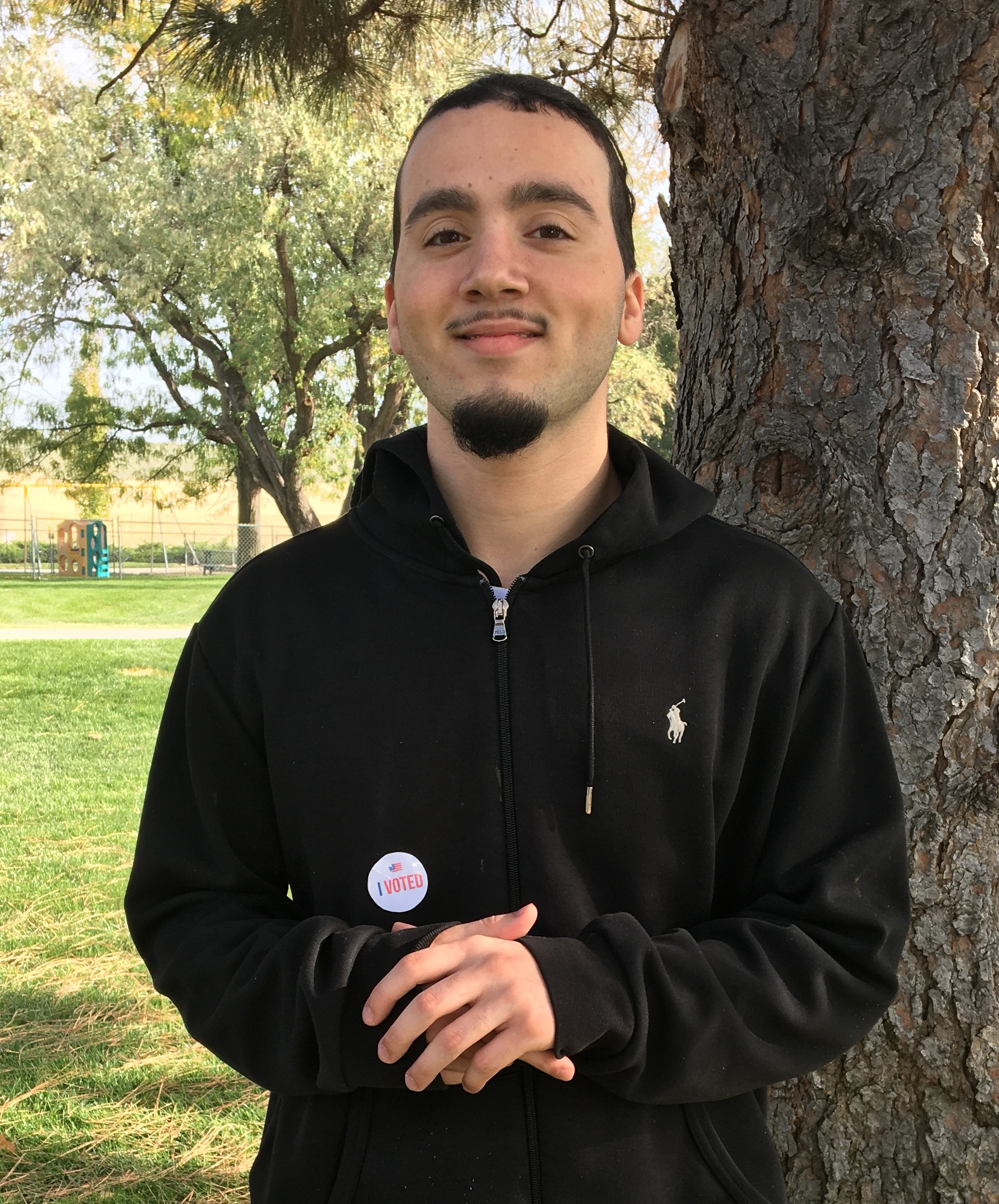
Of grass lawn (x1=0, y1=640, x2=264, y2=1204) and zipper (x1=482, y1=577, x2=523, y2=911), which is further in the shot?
grass lawn (x1=0, y1=640, x2=264, y2=1204)

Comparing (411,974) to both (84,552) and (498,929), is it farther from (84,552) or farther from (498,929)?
(84,552)

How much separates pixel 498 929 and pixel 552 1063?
0.55 feet

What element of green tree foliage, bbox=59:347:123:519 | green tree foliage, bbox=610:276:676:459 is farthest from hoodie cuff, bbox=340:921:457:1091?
green tree foliage, bbox=59:347:123:519

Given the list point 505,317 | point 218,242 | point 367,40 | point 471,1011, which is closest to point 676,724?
point 471,1011

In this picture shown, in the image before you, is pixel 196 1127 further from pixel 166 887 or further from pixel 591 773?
pixel 591 773

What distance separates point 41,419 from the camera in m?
25.3

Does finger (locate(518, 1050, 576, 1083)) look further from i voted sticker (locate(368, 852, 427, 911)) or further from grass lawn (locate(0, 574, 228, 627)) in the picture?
grass lawn (locate(0, 574, 228, 627))

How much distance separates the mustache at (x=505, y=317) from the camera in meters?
1.63

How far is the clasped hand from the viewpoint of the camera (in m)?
1.31

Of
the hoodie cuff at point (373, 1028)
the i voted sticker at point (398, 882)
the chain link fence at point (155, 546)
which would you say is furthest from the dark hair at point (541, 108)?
the chain link fence at point (155, 546)

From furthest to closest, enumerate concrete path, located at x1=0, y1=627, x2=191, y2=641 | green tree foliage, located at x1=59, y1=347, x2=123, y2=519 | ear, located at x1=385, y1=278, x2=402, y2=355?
green tree foliage, located at x1=59, y1=347, x2=123, y2=519 < concrete path, located at x1=0, y1=627, x2=191, y2=641 < ear, located at x1=385, y1=278, x2=402, y2=355

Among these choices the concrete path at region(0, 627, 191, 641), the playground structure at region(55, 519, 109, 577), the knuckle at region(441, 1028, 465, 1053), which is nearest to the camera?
the knuckle at region(441, 1028, 465, 1053)

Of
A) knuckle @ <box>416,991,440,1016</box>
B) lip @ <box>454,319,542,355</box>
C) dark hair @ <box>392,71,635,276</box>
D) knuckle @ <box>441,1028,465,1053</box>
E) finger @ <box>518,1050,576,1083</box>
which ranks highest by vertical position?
dark hair @ <box>392,71,635,276</box>

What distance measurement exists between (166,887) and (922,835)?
1378mm
